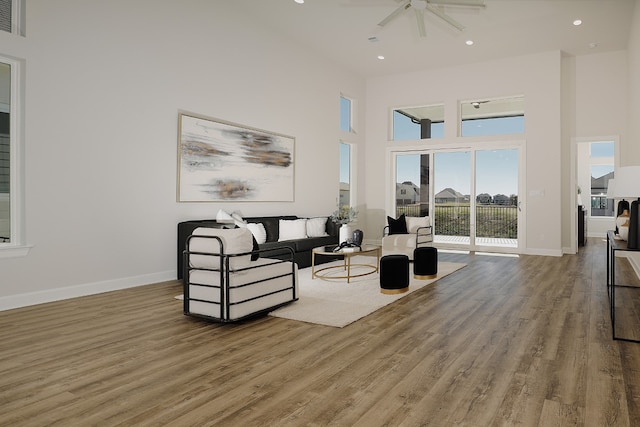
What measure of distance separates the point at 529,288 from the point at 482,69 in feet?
19.0

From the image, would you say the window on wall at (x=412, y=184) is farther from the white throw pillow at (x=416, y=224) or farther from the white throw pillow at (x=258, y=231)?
the white throw pillow at (x=258, y=231)

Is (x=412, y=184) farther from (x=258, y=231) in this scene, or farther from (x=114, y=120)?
(x=114, y=120)

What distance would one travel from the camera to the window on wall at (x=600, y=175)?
510 inches

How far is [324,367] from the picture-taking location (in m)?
2.81

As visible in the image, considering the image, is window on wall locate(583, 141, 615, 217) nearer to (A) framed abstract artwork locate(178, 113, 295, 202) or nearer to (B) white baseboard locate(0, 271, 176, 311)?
(A) framed abstract artwork locate(178, 113, 295, 202)

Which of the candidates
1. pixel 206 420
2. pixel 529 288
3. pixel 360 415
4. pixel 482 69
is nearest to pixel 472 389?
pixel 360 415

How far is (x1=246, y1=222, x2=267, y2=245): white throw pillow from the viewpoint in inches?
247

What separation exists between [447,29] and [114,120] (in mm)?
5749

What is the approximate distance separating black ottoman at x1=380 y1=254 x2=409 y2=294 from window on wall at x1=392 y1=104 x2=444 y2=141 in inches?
230

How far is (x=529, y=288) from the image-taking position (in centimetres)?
548

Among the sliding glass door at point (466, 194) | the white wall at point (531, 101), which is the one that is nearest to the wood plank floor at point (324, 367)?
the white wall at point (531, 101)

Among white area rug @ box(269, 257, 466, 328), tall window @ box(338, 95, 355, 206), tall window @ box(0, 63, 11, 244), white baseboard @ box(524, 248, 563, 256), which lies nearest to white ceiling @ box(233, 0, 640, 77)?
tall window @ box(338, 95, 355, 206)

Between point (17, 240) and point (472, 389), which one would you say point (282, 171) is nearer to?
point (17, 240)

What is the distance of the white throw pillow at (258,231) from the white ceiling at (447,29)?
348 centimetres
